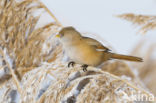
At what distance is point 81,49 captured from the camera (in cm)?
118

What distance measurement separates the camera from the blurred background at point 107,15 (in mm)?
3455

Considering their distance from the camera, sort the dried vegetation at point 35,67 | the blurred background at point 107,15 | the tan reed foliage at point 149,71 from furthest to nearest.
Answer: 1. the blurred background at point 107,15
2. the tan reed foliage at point 149,71
3. the dried vegetation at point 35,67

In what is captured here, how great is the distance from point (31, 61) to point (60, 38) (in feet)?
0.60

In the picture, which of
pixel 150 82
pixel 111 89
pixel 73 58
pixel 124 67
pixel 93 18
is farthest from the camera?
pixel 93 18

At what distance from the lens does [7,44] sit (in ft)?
3.95

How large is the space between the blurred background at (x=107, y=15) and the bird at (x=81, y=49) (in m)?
2.21

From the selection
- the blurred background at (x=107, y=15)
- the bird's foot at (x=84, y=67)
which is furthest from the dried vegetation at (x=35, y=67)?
the blurred background at (x=107, y=15)

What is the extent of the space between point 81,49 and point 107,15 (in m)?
2.58

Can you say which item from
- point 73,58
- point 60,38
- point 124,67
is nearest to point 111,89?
point 73,58

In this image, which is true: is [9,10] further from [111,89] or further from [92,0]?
[92,0]

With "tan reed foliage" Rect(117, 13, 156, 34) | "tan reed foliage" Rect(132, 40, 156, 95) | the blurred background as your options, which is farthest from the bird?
the blurred background

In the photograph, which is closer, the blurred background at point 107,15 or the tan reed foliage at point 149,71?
the tan reed foliage at point 149,71

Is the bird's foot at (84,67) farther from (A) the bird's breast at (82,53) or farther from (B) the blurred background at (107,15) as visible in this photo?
(B) the blurred background at (107,15)

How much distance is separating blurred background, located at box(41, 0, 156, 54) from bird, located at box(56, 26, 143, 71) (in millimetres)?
2207
